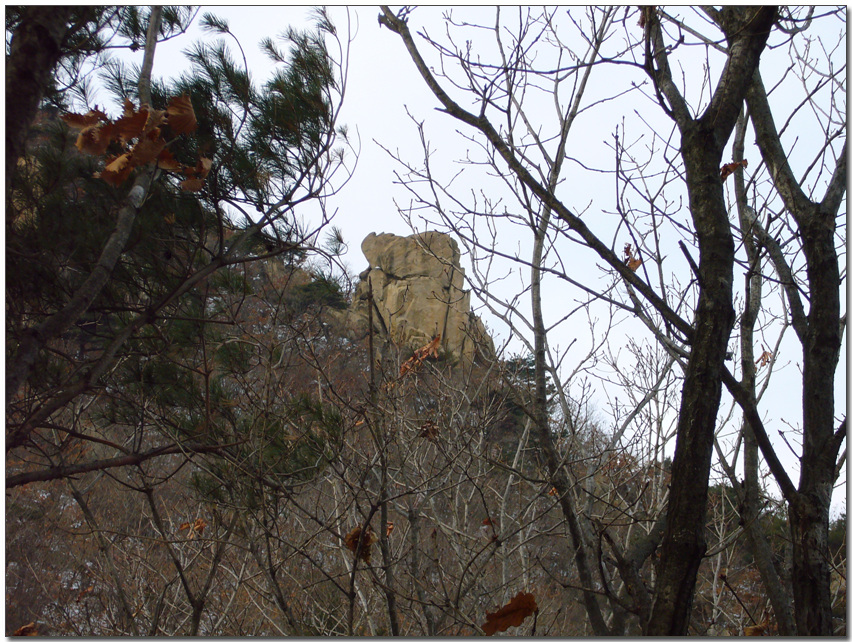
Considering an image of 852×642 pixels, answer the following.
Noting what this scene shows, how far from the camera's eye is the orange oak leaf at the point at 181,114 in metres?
1.63

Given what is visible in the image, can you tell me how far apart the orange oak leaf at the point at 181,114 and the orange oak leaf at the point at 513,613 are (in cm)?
149

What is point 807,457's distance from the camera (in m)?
1.18

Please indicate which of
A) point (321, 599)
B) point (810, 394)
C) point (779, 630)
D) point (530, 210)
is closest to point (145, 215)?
point (530, 210)

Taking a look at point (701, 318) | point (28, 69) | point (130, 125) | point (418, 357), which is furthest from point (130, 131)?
point (418, 357)

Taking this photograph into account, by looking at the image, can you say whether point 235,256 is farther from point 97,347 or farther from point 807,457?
point 807,457

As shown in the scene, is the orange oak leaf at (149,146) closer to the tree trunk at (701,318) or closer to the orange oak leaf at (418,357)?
the tree trunk at (701,318)

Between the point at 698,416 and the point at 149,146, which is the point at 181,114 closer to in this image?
the point at 149,146

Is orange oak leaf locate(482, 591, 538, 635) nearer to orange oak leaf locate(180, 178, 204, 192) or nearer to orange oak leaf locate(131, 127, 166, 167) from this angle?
orange oak leaf locate(131, 127, 166, 167)

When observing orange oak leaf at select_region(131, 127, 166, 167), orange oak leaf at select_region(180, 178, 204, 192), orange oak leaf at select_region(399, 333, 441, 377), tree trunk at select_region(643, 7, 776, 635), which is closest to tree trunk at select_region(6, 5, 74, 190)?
orange oak leaf at select_region(131, 127, 166, 167)

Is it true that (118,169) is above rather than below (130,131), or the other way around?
below

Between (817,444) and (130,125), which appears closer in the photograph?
(817,444)

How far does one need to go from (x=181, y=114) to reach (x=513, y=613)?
1548 mm

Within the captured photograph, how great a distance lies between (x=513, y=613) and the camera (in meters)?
1.37

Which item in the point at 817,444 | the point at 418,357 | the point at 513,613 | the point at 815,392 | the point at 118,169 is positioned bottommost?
the point at 513,613
